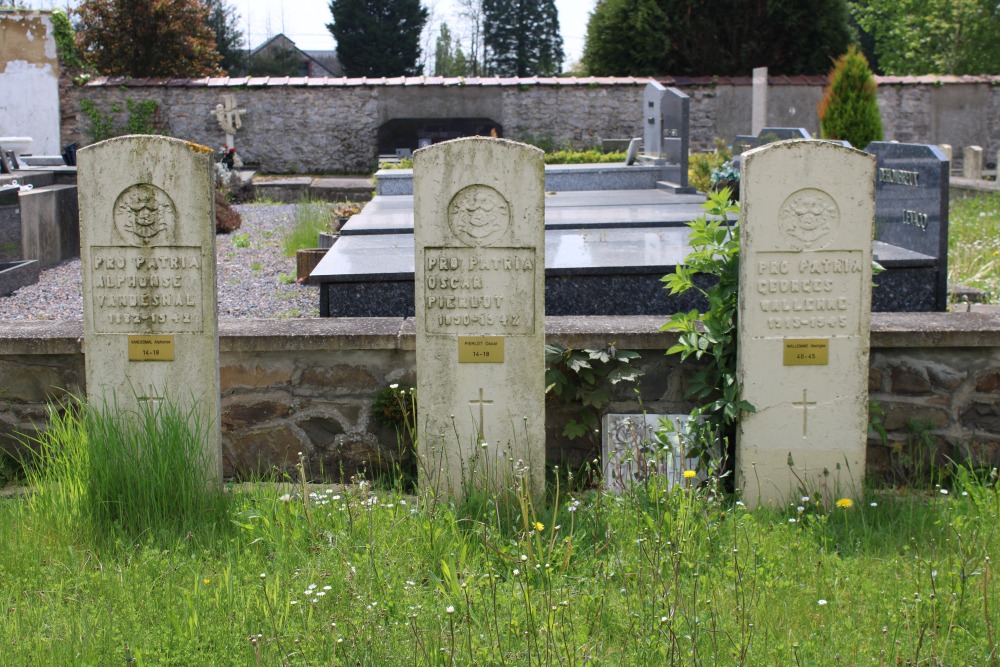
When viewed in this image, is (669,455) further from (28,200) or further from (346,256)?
(28,200)

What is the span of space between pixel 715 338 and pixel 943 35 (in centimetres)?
3308

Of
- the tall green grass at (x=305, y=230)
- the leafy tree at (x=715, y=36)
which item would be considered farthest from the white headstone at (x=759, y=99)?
the tall green grass at (x=305, y=230)

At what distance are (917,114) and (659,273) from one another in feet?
65.7

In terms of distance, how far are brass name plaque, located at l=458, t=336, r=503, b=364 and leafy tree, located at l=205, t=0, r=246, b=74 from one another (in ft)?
124

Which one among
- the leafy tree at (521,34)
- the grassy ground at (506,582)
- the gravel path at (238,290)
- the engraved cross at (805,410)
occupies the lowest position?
the grassy ground at (506,582)

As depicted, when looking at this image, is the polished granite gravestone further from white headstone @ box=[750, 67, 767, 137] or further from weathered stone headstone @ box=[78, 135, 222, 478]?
white headstone @ box=[750, 67, 767, 137]

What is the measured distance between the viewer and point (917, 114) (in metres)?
23.7

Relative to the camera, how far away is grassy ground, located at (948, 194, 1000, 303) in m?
8.52

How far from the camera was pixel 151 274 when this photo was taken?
3971 millimetres

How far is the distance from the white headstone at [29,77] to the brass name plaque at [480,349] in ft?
64.5

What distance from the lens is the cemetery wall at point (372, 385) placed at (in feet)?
15.1

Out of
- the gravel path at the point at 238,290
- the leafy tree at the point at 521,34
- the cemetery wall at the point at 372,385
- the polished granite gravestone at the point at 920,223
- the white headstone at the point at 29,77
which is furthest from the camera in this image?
the leafy tree at the point at 521,34

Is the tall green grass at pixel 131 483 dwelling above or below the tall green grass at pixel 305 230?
below

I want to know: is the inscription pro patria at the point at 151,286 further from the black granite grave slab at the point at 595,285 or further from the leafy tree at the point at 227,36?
the leafy tree at the point at 227,36
